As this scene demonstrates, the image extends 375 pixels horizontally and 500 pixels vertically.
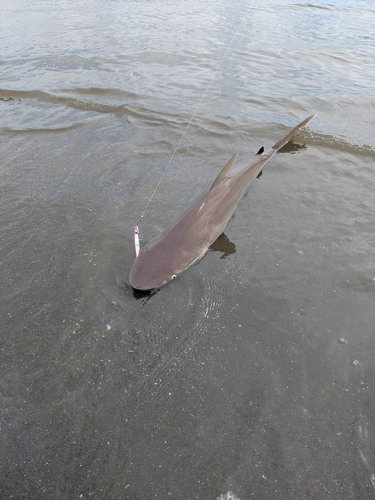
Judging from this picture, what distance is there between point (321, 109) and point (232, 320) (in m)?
6.19

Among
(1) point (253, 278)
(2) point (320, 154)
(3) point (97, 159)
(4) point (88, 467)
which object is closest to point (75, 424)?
(4) point (88, 467)

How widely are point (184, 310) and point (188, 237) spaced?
769 millimetres

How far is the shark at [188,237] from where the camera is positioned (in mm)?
3299

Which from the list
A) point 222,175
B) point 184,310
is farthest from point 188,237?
point 222,175

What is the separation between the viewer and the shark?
10.8 feet

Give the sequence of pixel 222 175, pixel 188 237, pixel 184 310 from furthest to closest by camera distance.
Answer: pixel 222 175, pixel 188 237, pixel 184 310

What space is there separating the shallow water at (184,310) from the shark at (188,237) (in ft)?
0.67

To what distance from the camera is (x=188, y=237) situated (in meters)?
3.61

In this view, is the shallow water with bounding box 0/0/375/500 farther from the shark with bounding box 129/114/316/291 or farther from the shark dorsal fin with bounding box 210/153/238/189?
the shark dorsal fin with bounding box 210/153/238/189

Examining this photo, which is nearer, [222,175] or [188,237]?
[188,237]

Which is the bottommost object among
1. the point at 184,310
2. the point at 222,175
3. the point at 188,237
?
the point at 184,310

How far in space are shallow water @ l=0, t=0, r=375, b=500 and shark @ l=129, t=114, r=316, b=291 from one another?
203 mm

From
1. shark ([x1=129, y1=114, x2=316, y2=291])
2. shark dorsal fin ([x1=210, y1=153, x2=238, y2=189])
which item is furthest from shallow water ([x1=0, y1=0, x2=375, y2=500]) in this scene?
shark dorsal fin ([x1=210, y1=153, x2=238, y2=189])

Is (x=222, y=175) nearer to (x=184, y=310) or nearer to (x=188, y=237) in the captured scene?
(x=188, y=237)
